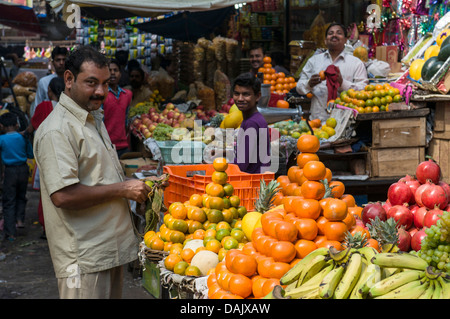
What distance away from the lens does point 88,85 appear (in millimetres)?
2799

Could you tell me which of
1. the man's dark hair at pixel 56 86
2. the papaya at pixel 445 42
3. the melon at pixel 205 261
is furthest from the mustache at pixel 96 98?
the papaya at pixel 445 42

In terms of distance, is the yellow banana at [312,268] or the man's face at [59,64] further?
the man's face at [59,64]

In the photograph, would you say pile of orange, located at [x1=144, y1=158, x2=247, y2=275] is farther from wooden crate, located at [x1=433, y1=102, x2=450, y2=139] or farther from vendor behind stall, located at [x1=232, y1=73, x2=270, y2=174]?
wooden crate, located at [x1=433, y1=102, x2=450, y2=139]

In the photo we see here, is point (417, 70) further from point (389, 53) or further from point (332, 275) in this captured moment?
point (332, 275)

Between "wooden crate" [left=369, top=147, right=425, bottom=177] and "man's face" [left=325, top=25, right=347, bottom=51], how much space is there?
67.2 inches

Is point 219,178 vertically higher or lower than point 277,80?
lower

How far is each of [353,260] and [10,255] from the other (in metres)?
5.68

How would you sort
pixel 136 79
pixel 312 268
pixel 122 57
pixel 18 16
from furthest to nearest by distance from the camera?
pixel 18 16 < pixel 122 57 < pixel 136 79 < pixel 312 268

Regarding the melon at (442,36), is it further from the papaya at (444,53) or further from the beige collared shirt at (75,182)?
the beige collared shirt at (75,182)

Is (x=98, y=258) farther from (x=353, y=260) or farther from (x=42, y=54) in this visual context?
(x=42, y=54)

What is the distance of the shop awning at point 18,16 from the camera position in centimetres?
1205

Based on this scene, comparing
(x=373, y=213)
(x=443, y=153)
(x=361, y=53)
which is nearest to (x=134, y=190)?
(x=373, y=213)

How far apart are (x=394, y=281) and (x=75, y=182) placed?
1506mm

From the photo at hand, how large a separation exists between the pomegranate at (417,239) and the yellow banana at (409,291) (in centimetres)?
94
